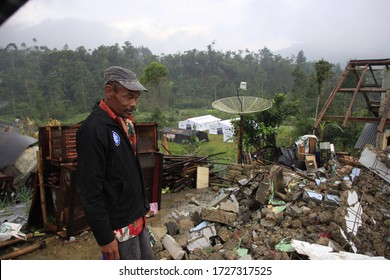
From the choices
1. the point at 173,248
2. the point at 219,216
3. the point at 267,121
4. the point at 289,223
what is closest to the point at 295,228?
the point at 289,223

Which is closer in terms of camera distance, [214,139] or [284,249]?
[284,249]

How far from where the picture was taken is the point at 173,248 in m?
3.68

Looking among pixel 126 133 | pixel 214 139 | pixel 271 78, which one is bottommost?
pixel 214 139

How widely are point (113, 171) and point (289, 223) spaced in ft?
9.70

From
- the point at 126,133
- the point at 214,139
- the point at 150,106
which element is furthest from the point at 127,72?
the point at 150,106

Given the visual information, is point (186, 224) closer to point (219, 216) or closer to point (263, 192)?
point (219, 216)

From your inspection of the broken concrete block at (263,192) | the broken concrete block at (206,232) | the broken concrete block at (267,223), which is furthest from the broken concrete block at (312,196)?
the broken concrete block at (206,232)

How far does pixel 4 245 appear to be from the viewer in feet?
13.6

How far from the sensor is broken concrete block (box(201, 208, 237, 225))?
4361mm

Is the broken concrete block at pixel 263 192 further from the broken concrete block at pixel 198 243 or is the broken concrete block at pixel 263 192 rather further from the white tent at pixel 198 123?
the white tent at pixel 198 123

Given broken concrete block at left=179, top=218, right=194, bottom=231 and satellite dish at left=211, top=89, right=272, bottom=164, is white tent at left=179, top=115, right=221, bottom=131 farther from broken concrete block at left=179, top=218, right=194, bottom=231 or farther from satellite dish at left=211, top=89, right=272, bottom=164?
broken concrete block at left=179, top=218, right=194, bottom=231

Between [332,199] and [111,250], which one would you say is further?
[332,199]

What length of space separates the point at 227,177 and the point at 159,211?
2.50 metres

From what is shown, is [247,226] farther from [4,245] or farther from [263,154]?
[263,154]
